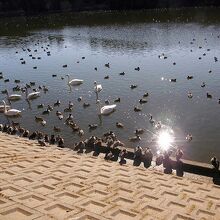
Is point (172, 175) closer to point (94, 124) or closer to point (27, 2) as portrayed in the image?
point (94, 124)

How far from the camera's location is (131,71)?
192ft

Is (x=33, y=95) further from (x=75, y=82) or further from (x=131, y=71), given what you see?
(x=131, y=71)

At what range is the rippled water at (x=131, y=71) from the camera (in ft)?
125

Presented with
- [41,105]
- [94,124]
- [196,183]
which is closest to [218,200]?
[196,183]

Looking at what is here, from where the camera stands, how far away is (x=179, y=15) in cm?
12462

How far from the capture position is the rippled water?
125 ft

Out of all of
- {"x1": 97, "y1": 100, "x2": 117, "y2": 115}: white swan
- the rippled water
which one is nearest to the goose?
the rippled water

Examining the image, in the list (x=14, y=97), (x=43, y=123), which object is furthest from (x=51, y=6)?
(x=43, y=123)

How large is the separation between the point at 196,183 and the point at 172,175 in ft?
6.79

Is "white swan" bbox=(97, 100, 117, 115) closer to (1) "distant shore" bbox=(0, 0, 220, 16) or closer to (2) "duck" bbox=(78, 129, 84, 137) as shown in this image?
(2) "duck" bbox=(78, 129, 84, 137)

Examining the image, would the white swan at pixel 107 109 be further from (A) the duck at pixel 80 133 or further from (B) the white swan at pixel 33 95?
(B) the white swan at pixel 33 95

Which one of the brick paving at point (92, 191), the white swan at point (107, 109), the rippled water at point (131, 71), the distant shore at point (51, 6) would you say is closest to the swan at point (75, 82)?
the rippled water at point (131, 71)

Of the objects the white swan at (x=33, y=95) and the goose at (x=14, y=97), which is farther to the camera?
the goose at (x=14, y=97)

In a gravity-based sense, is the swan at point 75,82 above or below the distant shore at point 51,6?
below
